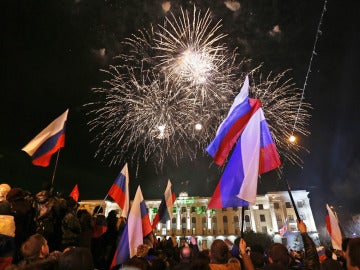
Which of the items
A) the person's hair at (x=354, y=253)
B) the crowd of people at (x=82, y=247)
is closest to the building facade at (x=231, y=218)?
the crowd of people at (x=82, y=247)

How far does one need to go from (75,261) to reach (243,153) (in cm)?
331

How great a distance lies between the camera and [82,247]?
90.9 inches

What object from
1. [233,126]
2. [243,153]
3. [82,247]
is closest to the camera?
[82,247]

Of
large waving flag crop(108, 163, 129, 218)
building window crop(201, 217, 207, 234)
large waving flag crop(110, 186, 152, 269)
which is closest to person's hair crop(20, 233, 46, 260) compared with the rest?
large waving flag crop(110, 186, 152, 269)

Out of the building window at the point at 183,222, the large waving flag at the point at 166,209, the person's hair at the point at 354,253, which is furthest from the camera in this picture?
the building window at the point at 183,222

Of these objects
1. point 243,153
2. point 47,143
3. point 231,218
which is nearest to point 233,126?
point 243,153

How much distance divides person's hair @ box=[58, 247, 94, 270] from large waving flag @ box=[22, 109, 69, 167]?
204 inches

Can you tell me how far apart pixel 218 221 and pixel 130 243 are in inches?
2459

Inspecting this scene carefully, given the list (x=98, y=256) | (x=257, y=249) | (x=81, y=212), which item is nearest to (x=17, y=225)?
(x=81, y=212)

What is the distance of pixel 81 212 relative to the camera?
248 inches

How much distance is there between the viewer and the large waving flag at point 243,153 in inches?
177

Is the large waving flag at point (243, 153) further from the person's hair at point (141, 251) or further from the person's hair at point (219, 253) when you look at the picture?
the person's hair at point (141, 251)

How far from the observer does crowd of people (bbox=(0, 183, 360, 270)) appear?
2.29 m

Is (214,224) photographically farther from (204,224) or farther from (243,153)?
(243,153)
